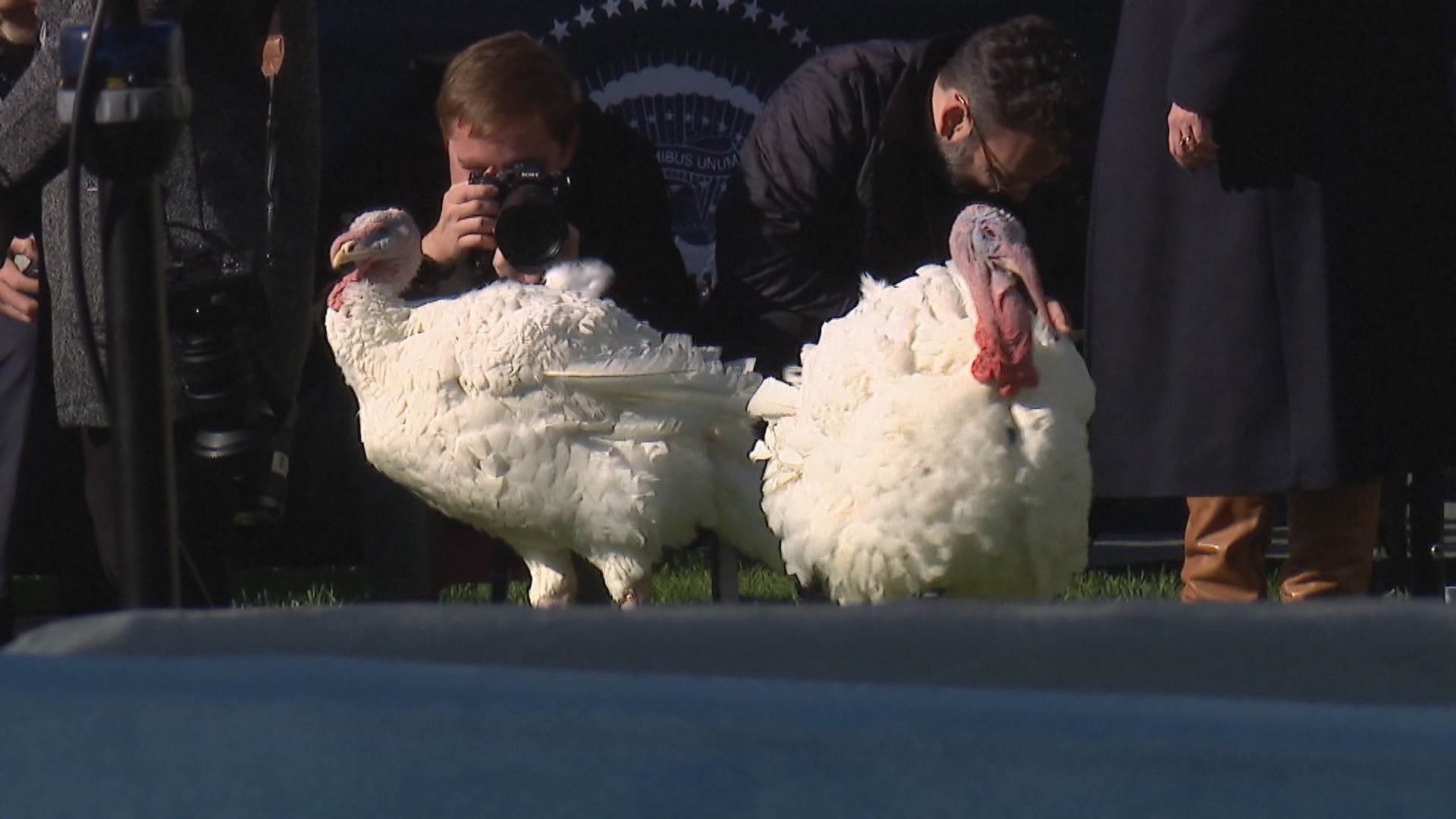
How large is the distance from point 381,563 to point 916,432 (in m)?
1.27

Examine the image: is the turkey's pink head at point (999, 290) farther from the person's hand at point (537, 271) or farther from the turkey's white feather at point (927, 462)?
the person's hand at point (537, 271)

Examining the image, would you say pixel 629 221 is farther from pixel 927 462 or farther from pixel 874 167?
pixel 927 462

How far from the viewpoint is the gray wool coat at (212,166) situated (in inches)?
96.7

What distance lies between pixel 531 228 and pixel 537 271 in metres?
0.09

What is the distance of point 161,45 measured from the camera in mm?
1758

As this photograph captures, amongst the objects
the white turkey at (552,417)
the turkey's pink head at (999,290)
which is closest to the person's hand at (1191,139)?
the turkey's pink head at (999,290)

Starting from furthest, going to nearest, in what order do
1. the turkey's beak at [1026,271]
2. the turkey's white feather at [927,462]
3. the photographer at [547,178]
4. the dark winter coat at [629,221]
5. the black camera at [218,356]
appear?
the dark winter coat at [629,221]
the photographer at [547,178]
the turkey's beak at [1026,271]
the turkey's white feather at [927,462]
the black camera at [218,356]

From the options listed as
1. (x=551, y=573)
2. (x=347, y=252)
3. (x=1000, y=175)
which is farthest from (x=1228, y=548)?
(x=347, y=252)

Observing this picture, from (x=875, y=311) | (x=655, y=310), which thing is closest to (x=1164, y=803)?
(x=875, y=311)

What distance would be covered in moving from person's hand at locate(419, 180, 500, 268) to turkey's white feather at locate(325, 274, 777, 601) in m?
0.30

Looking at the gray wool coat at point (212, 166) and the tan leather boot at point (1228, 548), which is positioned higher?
the gray wool coat at point (212, 166)

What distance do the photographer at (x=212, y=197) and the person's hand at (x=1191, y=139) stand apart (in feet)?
4.49

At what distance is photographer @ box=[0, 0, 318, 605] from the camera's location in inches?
96.7

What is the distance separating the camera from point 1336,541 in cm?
319
